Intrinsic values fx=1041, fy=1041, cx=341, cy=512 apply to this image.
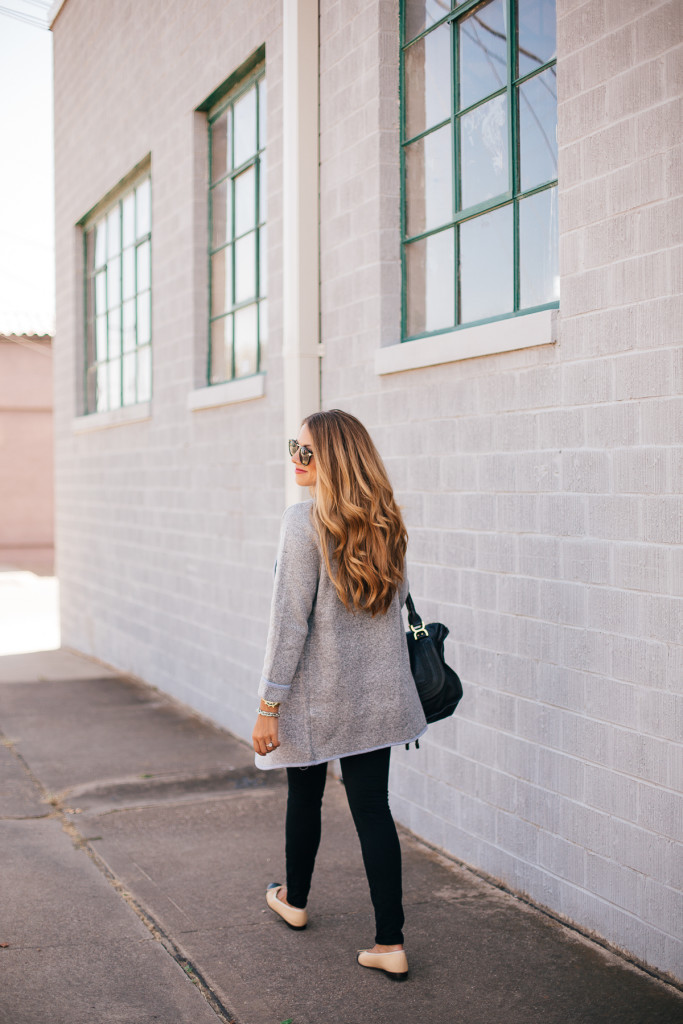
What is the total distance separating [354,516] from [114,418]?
6.35m

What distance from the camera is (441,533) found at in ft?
15.2

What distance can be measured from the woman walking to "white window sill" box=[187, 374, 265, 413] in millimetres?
3067

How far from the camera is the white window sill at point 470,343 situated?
3893 mm

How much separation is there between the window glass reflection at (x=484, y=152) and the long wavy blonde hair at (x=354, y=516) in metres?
1.62

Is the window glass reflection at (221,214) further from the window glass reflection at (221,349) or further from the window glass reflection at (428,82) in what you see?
the window glass reflection at (428,82)

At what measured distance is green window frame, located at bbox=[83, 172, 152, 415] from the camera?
8.94 meters

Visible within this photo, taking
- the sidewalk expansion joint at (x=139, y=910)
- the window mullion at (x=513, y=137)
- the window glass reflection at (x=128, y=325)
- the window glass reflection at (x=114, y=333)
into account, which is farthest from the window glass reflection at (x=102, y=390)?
the window mullion at (x=513, y=137)

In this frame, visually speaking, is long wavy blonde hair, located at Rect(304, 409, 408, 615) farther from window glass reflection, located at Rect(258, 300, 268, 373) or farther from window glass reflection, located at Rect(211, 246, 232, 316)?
window glass reflection, located at Rect(211, 246, 232, 316)

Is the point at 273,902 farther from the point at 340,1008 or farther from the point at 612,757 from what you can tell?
the point at 612,757

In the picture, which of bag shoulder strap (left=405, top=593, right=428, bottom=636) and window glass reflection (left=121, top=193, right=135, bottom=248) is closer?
bag shoulder strap (left=405, top=593, right=428, bottom=636)

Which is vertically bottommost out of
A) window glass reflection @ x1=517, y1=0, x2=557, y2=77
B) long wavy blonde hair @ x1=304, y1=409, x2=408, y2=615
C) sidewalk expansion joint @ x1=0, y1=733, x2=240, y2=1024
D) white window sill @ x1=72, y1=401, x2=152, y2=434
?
sidewalk expansion joint @ x1=0, y1=733, x2=240, y2=1024

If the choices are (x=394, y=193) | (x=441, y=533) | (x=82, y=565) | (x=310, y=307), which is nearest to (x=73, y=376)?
(x=82, y=565)

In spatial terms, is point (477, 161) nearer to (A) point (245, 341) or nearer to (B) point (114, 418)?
(A) point (245, 341)

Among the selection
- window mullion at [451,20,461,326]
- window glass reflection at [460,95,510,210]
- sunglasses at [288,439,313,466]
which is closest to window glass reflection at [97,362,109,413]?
window mullion at [451,20,461,326]
